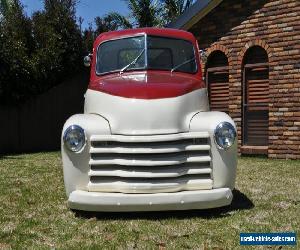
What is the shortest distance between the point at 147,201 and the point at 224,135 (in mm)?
1074

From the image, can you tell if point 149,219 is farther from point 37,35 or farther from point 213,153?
point 37,35

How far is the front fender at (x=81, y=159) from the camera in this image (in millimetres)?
5066

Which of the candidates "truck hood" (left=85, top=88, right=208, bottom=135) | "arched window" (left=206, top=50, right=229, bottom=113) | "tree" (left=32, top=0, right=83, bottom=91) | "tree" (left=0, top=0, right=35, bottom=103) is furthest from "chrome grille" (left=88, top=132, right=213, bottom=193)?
"tree" (left=32, top=0, right=83, bottom=91)

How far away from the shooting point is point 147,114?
16.7 ft

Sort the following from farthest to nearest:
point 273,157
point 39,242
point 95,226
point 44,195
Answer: point 273,157 < point 44,195 < point 95,226 < point 39,242

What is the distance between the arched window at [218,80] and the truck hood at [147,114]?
7158 millimetres

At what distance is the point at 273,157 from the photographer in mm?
11203

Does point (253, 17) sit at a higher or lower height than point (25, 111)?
higher

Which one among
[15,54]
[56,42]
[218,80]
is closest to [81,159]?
[218,80]

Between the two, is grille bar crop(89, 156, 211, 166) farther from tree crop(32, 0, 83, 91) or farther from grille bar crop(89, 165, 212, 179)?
A: tree crop(32, 0, 83, 91)

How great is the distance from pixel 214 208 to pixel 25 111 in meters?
11.3

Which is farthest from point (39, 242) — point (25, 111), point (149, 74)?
point (25, 111)

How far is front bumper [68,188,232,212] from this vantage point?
4852mm

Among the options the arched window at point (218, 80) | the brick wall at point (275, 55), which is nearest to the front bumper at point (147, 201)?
the brick wall at point (275, 55)
